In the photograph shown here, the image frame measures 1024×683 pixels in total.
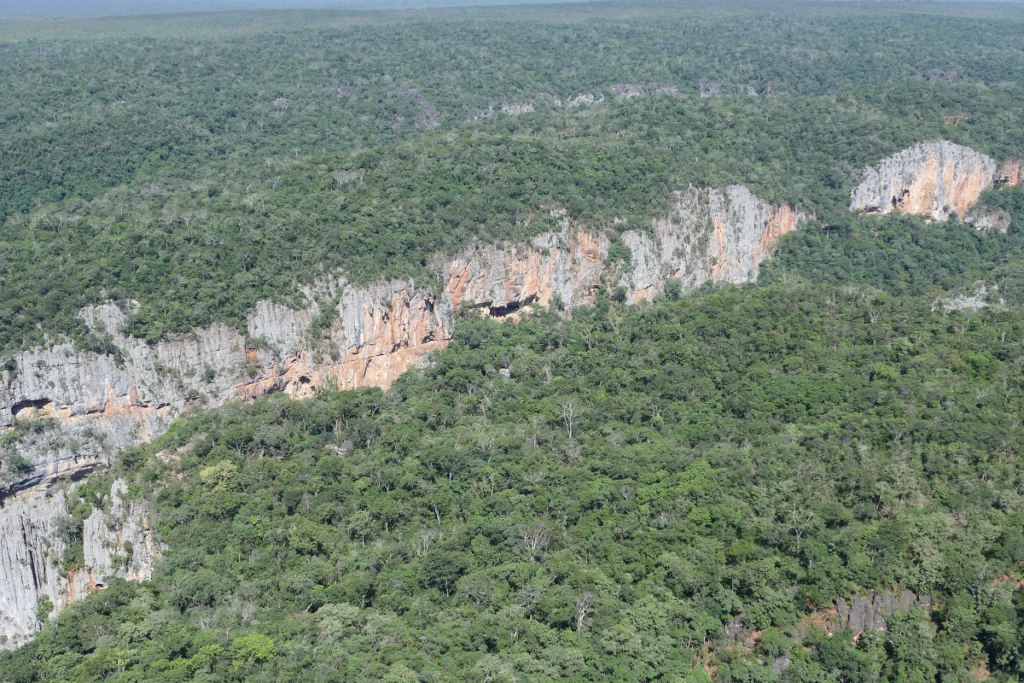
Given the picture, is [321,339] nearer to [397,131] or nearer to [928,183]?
[928,183]

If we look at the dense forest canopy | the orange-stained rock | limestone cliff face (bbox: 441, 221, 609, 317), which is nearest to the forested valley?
the dense forest canopy

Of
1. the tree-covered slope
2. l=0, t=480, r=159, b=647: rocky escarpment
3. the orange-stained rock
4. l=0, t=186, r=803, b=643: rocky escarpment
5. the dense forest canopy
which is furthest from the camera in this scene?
the orange-stained rock

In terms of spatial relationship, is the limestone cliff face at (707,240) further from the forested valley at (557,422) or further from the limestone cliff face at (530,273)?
the limestone cliff face at (530,273)

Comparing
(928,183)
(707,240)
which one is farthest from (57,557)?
(928,183)

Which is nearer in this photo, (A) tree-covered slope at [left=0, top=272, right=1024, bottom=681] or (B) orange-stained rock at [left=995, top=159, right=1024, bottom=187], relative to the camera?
(A) tree-covered slope at [left=0, top=272, right=1024, bottom=681]

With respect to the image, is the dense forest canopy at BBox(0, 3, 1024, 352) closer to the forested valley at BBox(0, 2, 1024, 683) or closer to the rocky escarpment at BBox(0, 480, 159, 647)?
the forested valley at BBox(0, 2, 1024, 683)

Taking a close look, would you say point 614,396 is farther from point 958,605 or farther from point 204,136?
point 204,136
